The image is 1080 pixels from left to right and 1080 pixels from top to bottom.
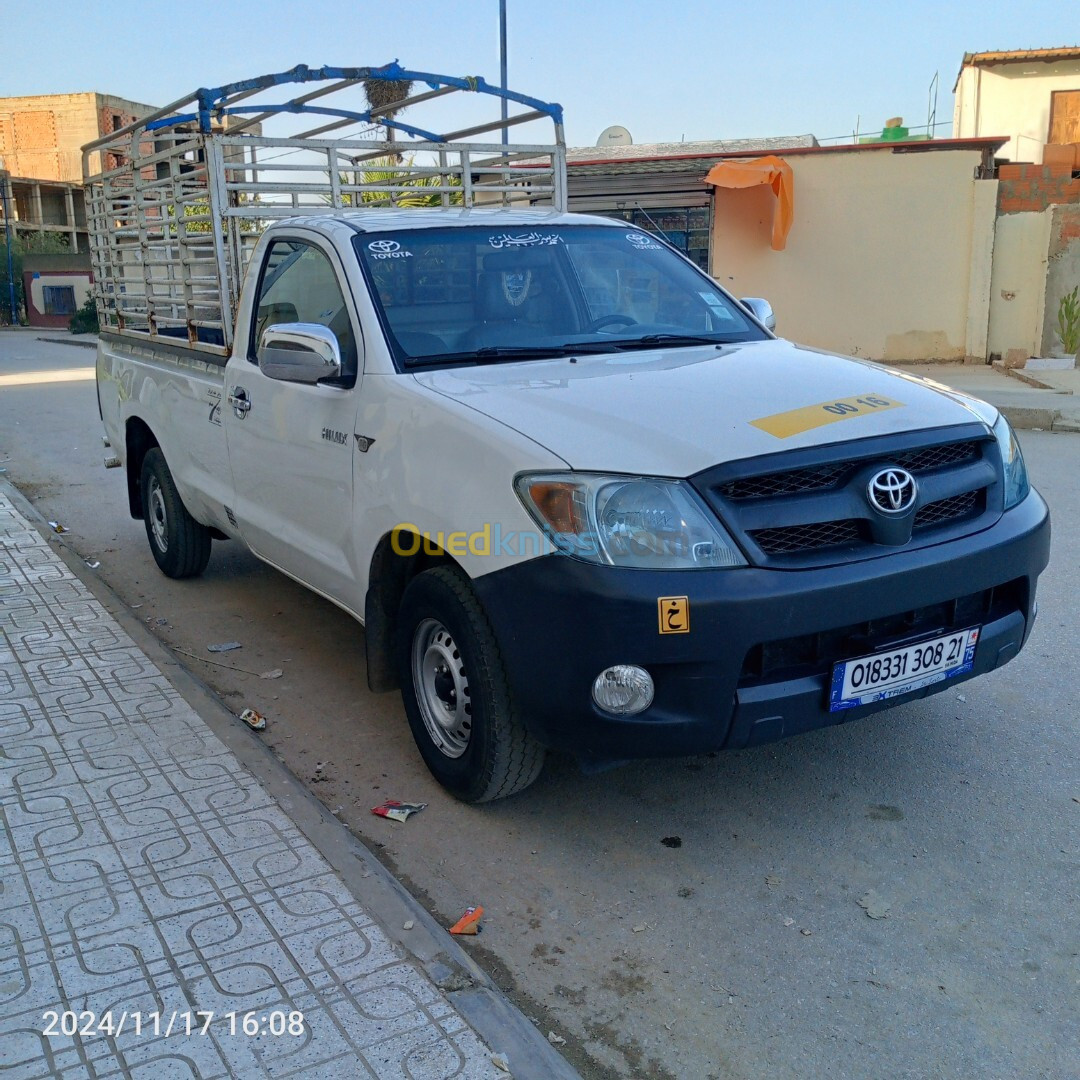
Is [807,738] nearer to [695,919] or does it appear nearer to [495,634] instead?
[695,919]

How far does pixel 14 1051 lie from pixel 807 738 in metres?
2.72

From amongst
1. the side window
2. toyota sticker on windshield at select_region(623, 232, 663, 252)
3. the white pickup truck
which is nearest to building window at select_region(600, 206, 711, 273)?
toyota sticker on windshield at select_region(623, 232, 663, 252)

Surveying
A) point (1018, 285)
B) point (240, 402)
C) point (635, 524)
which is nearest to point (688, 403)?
point (635, 524)

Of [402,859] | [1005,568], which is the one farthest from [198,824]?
[1005,568]

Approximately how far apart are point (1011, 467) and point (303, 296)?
2707 millimetres

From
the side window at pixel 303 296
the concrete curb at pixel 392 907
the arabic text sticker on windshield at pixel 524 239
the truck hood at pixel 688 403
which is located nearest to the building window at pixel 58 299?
the side window at pixel 303 296

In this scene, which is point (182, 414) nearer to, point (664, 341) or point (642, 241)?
point (642, 241)

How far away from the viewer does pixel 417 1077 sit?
7.47ft

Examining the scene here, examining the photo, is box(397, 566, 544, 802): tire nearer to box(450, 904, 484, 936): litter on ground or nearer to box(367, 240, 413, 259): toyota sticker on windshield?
box(450, 904, 484, 936): litter on ground

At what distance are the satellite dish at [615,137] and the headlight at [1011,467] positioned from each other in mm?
22388

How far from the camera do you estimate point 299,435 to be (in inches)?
163

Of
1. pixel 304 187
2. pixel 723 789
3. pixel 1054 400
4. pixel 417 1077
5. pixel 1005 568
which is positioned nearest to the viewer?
pixel 417 1077

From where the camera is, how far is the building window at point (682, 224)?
666 inches

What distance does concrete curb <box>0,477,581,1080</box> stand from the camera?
7.86 feet
